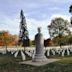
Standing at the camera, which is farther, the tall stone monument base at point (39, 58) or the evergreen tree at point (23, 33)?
the evergreen tree at point (23, 33)

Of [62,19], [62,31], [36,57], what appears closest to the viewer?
[36,57]

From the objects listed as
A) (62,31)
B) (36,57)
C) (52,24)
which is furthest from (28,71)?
(52,24)

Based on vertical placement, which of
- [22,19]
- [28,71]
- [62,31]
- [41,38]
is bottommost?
[28,71]

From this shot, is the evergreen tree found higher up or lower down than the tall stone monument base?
higher up

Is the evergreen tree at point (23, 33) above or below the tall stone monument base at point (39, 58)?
above

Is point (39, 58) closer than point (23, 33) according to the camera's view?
Yes

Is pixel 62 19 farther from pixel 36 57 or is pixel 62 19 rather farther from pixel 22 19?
pixel 36 57

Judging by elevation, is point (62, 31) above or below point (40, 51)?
above

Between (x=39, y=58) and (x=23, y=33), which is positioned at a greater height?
(x=23, y=33)

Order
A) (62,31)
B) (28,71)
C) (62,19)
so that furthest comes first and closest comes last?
(62,19), (62,31), (28,71)

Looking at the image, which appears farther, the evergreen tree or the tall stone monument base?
the evergreen tree

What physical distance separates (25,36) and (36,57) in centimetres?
4786

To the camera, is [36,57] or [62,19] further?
[62,19]

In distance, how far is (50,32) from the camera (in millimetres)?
67562
